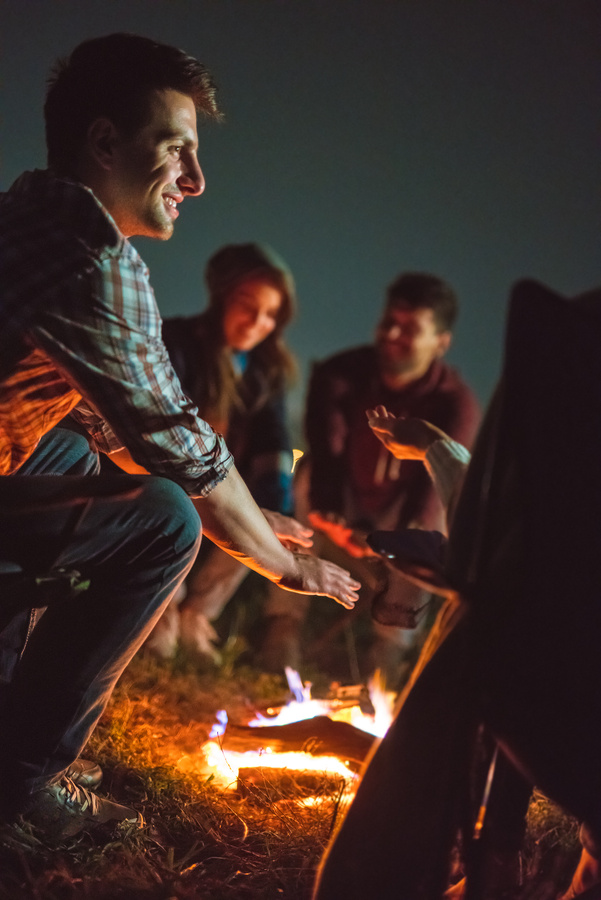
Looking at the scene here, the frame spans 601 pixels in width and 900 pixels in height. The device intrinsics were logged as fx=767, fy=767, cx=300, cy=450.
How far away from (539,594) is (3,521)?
1.26 m

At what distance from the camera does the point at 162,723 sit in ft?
9.36

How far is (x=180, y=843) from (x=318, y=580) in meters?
0.80

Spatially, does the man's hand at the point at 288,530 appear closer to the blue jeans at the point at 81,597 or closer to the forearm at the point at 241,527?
the forearm at the point at 241,527

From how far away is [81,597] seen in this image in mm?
1955

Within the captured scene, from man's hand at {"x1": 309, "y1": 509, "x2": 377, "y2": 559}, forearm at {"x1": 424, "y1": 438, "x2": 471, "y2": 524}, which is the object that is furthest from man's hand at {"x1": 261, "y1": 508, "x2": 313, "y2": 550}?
forearm at {"x1": 424, "y1": 438, "x2": 471, "y2": 524}

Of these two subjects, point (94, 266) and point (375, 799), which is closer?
point (375, 799)

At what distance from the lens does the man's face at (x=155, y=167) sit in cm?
218

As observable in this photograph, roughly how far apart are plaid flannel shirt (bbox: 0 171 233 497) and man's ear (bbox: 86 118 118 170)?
0.84 feet

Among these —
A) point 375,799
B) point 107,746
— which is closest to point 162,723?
point 107,746

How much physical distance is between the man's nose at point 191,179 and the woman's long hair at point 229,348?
6.19 ft

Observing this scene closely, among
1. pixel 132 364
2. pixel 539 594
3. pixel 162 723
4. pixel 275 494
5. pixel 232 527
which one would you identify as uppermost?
pixel 132 364

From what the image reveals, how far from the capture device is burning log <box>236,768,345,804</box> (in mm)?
2361

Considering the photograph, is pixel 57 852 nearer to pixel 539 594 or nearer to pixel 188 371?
pixel 539 594

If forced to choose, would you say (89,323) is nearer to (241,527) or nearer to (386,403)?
(241,527)
